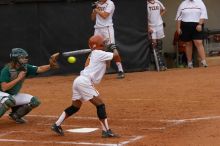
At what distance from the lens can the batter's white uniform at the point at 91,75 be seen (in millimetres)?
8000

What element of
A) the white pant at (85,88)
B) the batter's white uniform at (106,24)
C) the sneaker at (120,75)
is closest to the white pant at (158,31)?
the batter's white uniform at (106,24)

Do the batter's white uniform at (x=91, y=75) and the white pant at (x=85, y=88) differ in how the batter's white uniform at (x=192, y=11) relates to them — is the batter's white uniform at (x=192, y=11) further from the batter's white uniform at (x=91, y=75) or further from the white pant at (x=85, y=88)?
the white pant at (x=85, y=88)

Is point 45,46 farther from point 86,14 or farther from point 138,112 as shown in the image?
point 138,112

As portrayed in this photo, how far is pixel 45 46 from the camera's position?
16.0m

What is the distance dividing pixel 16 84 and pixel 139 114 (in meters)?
2.02

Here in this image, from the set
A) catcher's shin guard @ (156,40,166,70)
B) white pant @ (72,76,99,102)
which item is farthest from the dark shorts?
white pant @ (72,76,99,102)

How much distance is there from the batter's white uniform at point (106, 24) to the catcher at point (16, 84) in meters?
5.56

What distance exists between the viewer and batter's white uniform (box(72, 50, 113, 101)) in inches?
315

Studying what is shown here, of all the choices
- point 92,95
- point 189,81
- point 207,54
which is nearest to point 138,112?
point 92,95

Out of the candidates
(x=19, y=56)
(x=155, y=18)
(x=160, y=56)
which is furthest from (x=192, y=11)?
(x=19, y=56)

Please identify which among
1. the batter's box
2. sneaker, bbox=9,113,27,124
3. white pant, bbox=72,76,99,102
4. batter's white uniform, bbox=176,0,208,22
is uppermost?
white pant, bbox=72,76,99,102

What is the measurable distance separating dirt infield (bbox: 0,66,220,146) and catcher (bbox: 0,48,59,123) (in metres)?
0.25

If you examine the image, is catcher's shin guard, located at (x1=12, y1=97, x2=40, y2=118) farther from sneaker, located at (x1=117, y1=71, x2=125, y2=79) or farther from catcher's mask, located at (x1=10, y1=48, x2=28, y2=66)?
sneaker, located at (x1=117, y1=71, x2=125, y2=79)

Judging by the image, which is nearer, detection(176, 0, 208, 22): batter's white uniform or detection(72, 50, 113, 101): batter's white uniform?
detection(72, 50, 113, 101): batter's white uniform
